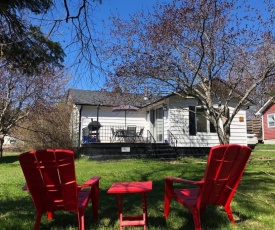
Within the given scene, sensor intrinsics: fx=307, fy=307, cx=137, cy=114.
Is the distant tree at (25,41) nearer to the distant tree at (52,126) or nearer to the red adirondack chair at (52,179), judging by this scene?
the red adirondack chair at (52,179)

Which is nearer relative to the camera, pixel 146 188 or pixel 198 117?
pixel 146 188

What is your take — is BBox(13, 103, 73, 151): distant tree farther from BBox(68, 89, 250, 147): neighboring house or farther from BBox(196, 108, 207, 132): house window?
BBox(196, 108, 207, 132): house window

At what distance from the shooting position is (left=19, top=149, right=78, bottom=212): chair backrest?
3223 mm

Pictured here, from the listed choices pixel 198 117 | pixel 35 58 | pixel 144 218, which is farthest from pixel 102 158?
pixel 144 218

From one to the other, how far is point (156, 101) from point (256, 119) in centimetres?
2337

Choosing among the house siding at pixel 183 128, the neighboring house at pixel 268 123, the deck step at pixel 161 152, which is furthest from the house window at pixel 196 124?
the neighboring house at pixel 268 123

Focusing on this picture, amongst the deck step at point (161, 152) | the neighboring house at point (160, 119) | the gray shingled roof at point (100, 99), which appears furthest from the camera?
the neighboring house at point (160, 119)

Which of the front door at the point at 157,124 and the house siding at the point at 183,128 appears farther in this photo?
the front door at the point at 157,124

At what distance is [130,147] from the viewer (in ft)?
47.5

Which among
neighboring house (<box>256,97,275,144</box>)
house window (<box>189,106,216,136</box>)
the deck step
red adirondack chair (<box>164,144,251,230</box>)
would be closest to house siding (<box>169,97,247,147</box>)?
house window (<box>189,106,216,136</box>)

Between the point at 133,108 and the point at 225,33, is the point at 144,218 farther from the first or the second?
the point at 133,108

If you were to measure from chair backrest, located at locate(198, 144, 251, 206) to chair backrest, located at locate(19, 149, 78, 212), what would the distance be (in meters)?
1.43

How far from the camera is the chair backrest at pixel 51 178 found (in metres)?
3.22

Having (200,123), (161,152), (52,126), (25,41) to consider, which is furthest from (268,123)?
(25,41)
